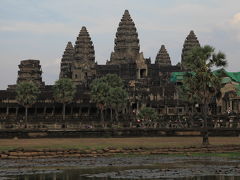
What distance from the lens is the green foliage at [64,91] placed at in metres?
160

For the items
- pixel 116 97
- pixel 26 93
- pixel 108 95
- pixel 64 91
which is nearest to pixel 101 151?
pixel 116 97

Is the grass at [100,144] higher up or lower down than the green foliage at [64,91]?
lower down

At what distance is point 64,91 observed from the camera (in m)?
160

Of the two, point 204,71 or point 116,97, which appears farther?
point 116,97

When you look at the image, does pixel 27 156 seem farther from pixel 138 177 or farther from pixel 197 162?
pixel 138 177

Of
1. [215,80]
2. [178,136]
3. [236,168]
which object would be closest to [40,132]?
[178,136]

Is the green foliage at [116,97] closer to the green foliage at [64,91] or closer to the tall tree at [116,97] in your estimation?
the tall tree at [116,97]

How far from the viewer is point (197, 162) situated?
134ft

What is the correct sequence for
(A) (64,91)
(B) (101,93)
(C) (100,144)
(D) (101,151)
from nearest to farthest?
(D) (101,151), (C) (100,144), (B) (101,93), (A) (64,91)

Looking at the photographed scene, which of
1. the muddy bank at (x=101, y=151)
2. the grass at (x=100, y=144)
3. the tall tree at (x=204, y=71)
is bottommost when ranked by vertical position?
the muddy bank at (x=101, y=151)

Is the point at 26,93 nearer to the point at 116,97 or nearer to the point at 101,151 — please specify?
the point at 116,97

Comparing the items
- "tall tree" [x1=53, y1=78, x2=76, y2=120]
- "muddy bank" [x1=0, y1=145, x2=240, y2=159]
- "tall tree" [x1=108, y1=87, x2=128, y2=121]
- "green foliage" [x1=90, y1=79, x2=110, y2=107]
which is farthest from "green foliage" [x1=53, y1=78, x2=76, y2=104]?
"muddy bank" [x1=0, y1=145, x2=240, y2=159]

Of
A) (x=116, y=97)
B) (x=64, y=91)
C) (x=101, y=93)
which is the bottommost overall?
(x=116, y=97)

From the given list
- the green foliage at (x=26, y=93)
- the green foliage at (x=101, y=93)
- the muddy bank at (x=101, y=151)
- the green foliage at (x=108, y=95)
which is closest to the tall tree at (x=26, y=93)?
the green foliage at (x=26, y=93)
